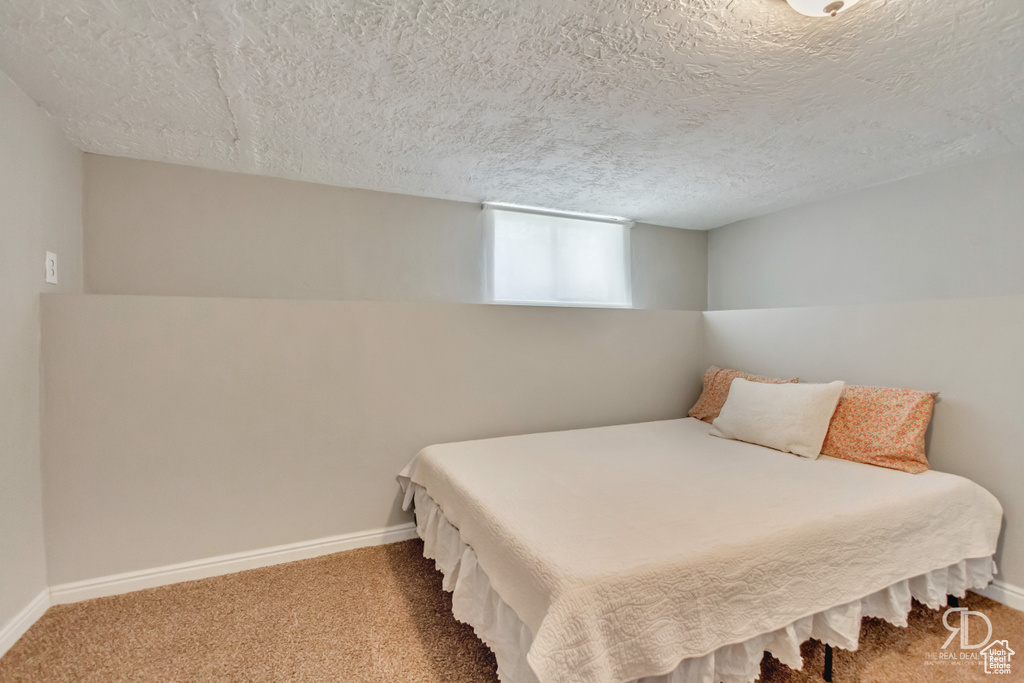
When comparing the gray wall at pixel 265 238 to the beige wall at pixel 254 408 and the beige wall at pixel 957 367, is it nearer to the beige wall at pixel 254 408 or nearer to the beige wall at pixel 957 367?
the beige wall at pixel 254 408

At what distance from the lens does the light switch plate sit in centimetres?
195

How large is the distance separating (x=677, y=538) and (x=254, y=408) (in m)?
2.01

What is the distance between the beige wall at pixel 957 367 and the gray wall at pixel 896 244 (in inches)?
17.2

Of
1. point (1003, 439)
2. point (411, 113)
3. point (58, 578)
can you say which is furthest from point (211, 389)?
point (1003, 439)

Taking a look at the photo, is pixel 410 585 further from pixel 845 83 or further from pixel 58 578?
pixel 845 83

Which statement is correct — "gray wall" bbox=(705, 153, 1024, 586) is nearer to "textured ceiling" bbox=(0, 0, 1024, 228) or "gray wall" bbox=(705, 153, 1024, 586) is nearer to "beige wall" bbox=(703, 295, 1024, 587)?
"beige wall" bbox=(703, 295, 1024, 587)

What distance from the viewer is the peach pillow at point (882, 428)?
6.75 feet

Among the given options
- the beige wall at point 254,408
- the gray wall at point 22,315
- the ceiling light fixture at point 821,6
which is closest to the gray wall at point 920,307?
the beige wall at point 254,408

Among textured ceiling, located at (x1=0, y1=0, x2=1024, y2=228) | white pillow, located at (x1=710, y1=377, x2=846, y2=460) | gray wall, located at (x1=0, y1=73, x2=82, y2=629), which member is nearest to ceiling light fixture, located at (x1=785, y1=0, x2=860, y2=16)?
textured ceiling, located at (x1=0, y1=0, x2=1024, y2=228)

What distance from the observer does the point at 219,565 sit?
2.19 meters

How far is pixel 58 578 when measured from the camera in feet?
6.42

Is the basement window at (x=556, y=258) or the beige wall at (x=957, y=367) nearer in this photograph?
the beige wall at (x=957, y=367)

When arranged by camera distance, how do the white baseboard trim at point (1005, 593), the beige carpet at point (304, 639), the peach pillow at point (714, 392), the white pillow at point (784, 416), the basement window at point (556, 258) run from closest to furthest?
1. the beige carpet at point (304, 639)
2. the white baseboard trim at point (1005, 593)
3. the white pillow at point (784, 416)
4. the peach pillow at point (714, 392)
5. the basement window at point (556, 258)

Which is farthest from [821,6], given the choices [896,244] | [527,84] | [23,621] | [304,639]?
[23,621]
